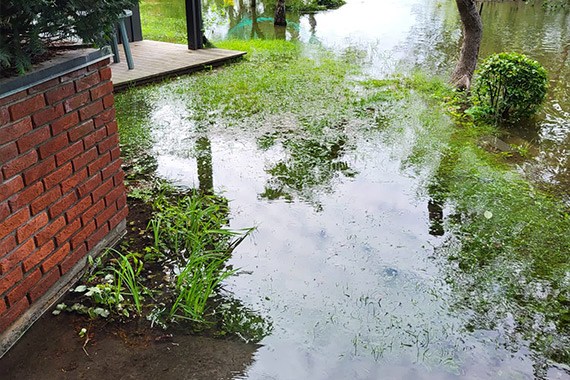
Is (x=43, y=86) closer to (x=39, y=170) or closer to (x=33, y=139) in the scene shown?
(x=33, y=139)

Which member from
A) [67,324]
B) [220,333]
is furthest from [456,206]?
[67,324]

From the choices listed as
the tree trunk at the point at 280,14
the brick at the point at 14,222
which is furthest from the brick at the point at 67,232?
the tree trunk at the point at 280,14

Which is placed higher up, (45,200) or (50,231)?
(45,200)

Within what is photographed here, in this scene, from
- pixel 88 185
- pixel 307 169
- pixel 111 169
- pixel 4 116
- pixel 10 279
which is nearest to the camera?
pixel 4 116

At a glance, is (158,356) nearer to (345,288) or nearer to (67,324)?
(67,324)

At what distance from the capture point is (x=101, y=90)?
2.59 metres

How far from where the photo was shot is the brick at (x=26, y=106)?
195 centimetres

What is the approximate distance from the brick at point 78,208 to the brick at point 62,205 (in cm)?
3

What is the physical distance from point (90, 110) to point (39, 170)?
1.66 ft

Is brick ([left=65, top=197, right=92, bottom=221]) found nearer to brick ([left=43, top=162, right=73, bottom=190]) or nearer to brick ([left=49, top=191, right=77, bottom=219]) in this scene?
brick ([left=49, top=191, right=77, bottom=219])

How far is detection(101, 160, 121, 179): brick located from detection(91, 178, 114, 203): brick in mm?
37

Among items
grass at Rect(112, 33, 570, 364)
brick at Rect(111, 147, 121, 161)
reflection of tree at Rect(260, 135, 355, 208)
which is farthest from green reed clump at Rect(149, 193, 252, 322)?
reflection of tree at Rect(260, 135, 355, 208)

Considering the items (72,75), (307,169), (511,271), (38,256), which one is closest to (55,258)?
(38,256)

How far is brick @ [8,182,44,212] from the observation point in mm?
1988
